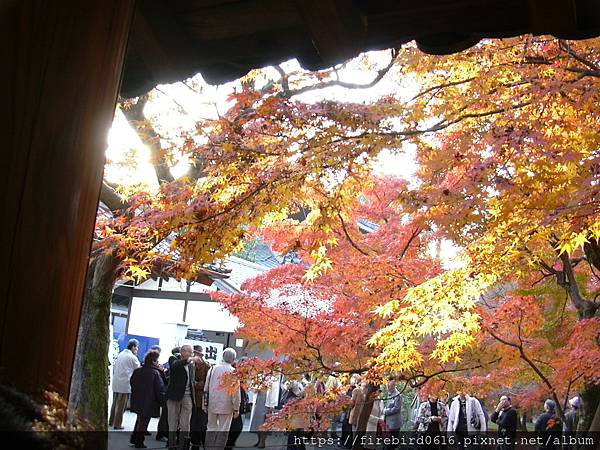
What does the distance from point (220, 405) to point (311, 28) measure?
6.29 meters

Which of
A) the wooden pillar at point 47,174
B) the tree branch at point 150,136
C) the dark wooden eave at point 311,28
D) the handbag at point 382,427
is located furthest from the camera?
the handbag at point 382,427

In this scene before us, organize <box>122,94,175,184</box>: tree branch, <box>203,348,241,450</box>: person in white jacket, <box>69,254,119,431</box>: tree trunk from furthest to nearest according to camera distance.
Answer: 1. <box>203,348,241,450</box>: person in white jacket
2. <box>69,254,119,431</box>: tree trunk
3. <box>122,94,175,184</box>: tree branch

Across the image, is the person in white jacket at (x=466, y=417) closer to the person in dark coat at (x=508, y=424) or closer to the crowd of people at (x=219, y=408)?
the crowd of people at (x=219, y=408)

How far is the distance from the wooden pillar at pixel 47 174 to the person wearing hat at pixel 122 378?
8.26 metres

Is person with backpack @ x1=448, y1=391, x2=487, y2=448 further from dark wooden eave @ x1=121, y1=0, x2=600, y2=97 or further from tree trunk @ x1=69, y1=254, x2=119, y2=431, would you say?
dark wooden eave @ x1=121, y1=0, x2=600, y2=97

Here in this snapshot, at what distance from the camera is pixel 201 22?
235 centimetres

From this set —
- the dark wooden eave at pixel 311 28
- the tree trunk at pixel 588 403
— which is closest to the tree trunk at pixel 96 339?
the dark wooden eave at pixel 311 28

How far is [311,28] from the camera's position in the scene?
2.20m

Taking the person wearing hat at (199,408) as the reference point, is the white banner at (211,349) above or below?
above

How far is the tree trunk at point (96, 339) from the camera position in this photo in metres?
6.79

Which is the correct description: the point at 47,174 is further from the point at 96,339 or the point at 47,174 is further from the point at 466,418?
the point at 466,418

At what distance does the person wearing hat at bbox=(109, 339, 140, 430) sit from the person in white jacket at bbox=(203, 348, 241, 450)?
174cm

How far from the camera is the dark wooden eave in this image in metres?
2.06

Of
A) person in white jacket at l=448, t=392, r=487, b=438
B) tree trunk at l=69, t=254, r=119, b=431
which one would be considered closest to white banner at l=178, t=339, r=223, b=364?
tree trunk at l=69, t=254, r=119, b=431
